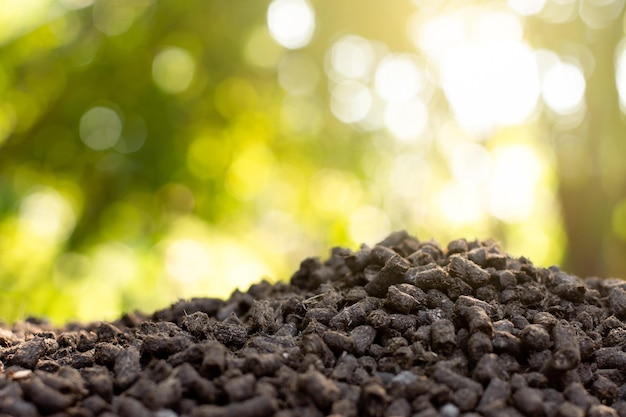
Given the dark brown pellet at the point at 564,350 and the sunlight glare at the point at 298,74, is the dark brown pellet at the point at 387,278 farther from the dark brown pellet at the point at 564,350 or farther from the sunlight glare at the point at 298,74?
the sunlight glare at the point at 298,74

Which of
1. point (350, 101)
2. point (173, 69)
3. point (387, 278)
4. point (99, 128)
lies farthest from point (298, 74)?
point (387, 278)

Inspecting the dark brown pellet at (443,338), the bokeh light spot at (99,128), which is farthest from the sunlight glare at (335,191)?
the dark brown pellet at (443,338)

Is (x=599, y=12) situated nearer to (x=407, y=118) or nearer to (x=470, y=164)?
(x=407, y=118)

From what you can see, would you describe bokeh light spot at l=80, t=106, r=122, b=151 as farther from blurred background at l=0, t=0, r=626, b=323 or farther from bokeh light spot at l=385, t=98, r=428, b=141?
bokeh light spot at l=385, t=98, r=428, b=141

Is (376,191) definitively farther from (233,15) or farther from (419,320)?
(419,320)

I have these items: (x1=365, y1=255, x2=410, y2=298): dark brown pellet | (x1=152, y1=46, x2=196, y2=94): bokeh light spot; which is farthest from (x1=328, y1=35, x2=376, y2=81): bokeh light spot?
(x1=365, y1=255, x2=410, y2=298): dark brown pellet

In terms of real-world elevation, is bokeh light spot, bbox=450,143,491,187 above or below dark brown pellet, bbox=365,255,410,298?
above
